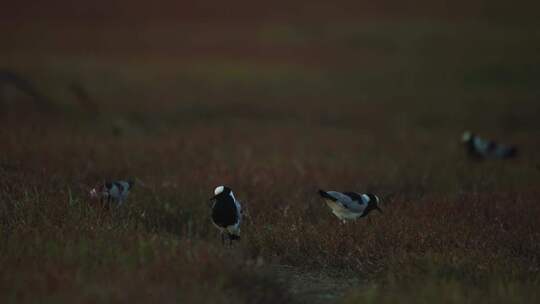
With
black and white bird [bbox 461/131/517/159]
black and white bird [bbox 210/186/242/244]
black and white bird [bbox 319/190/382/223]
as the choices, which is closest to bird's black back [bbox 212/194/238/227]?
black and white bird [bbox 210/186/242/244]

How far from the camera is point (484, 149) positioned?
14992mm

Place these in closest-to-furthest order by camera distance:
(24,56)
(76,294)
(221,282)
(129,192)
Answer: (76,294) → (221,282) → (129,192) → (24,56)

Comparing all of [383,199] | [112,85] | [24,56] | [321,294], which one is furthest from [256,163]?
[24,56]

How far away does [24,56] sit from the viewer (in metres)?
28.8

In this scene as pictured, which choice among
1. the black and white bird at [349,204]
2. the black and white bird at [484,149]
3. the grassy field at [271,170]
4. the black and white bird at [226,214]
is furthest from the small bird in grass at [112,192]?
the black and white bird at [484,149]

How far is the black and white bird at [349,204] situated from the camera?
8.87 metres

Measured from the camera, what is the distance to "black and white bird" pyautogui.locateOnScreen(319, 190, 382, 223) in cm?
887

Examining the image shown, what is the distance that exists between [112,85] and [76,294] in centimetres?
1938

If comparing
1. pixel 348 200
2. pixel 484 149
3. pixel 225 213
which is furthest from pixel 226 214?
pixel 484 149

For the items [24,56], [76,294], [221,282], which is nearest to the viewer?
[76,294]

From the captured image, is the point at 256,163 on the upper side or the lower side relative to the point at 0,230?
upper

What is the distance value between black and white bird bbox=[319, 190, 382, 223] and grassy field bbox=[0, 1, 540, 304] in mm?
282

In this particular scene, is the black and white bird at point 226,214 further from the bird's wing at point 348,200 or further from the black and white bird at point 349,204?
the bird's wing at point 348,200

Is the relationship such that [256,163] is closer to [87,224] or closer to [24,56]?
[87,224]
